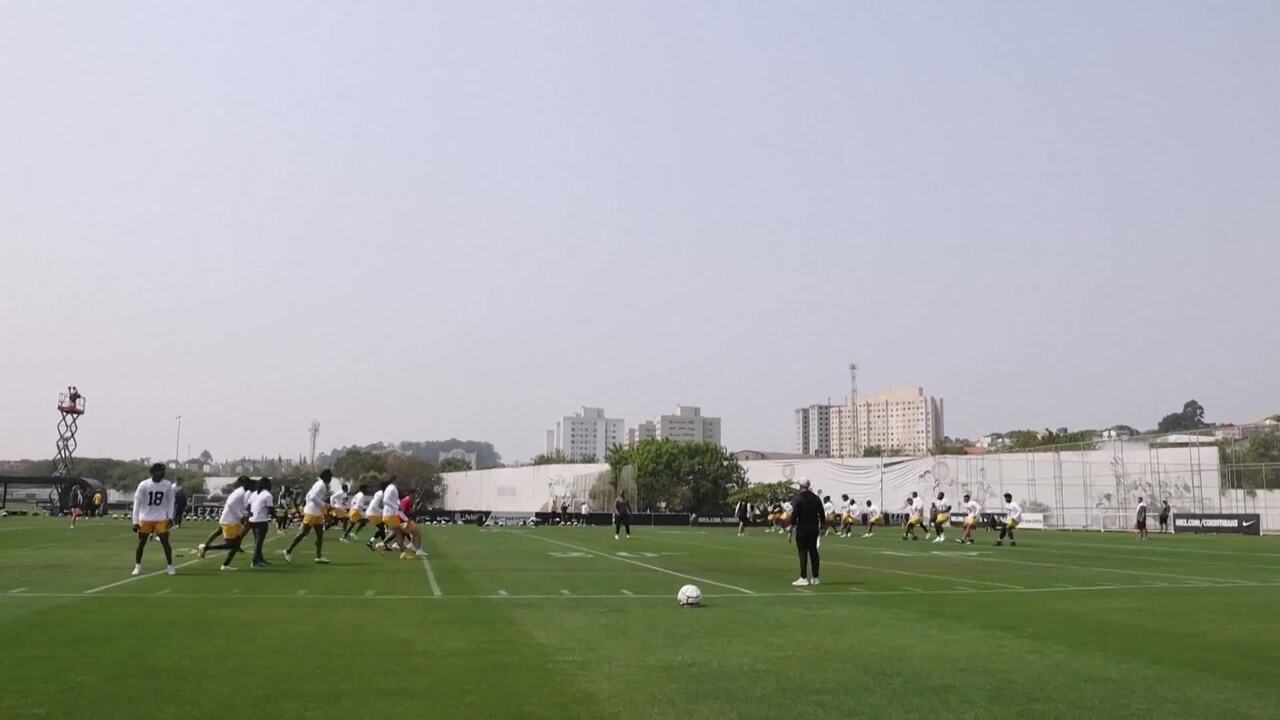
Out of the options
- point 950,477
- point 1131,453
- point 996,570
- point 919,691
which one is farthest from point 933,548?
point 950,477

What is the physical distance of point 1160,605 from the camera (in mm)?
16516

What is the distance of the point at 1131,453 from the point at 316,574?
6738 centimetres

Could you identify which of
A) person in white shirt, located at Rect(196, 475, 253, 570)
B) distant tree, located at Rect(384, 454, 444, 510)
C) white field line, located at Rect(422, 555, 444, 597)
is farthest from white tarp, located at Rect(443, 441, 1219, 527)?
person in white shirt, located at Rect(196, 475, 253, 570)

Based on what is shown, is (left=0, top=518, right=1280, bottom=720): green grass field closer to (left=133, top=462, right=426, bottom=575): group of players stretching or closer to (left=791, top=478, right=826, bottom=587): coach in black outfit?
(left=791, top=478, right=826, bottom=587): coach in black outfit

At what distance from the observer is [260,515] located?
24.8 meters

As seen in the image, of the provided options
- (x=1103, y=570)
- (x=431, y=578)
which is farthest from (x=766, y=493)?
(x=431, y=578)

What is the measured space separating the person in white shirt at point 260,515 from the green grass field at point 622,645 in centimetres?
159

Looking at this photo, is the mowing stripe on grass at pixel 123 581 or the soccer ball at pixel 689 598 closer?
the soccer ball at pixel 689 598

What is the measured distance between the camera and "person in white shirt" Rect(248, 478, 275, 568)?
24.0 meters

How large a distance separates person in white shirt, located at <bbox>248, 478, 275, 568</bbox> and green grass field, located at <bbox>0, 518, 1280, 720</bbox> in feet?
5.21

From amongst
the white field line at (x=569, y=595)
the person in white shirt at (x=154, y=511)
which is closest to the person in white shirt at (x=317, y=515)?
the person in white shirt at (x=154, y=511)

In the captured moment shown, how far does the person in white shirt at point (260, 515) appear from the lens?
24.0 metres

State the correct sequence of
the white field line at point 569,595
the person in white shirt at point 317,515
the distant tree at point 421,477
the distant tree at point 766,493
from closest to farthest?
the white field line at point 569,595
the person in white shirt at point 317,515
the distant tree at point 766,493
the distant tree at point 421,477

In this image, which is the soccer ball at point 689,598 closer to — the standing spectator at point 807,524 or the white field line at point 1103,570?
the standing spectator at point 807,524
